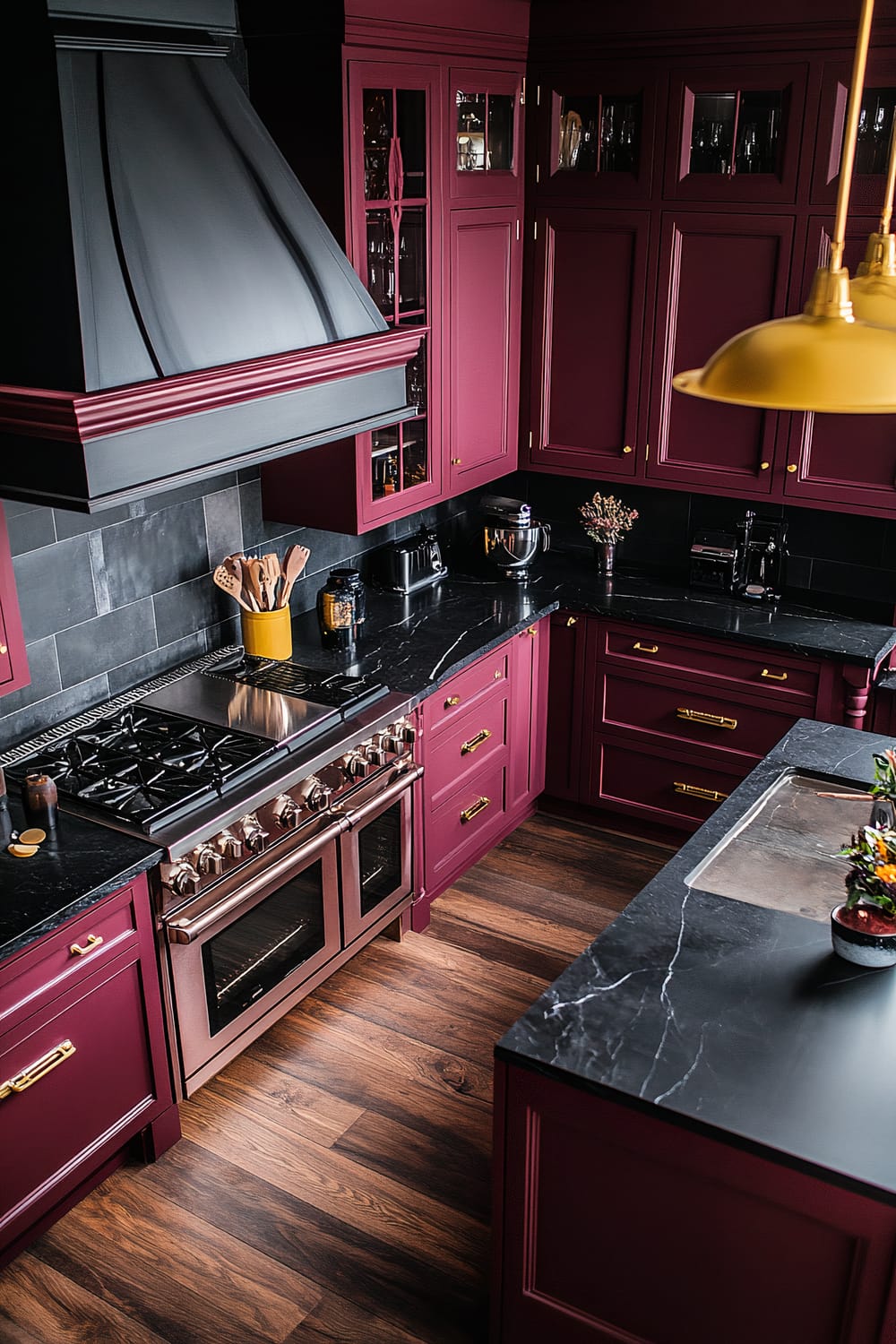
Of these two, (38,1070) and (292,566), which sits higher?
(292,566)

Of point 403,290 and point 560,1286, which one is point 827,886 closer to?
point 560,1286

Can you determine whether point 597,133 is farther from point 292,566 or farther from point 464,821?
point 464,821

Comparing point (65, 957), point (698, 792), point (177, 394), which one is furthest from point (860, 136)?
point (65, 957)

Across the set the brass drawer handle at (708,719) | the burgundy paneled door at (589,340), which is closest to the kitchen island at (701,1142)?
the brass drawer handle at (708,719)

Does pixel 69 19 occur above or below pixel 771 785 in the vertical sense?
above

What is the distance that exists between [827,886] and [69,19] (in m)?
2.44

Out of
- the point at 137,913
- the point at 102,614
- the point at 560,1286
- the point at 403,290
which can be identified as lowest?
the point at 560,1286

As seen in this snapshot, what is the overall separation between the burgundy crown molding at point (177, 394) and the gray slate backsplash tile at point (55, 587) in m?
0.77

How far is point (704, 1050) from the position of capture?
211 cm

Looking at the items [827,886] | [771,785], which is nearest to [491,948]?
[771,785]

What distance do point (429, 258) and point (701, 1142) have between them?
2863 millimetres

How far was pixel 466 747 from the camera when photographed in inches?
161

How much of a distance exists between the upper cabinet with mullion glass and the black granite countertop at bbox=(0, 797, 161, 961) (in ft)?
9.28

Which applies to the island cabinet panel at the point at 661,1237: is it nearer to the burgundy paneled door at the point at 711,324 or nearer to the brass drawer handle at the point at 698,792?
the brass drawer handle at the point at 698,792
